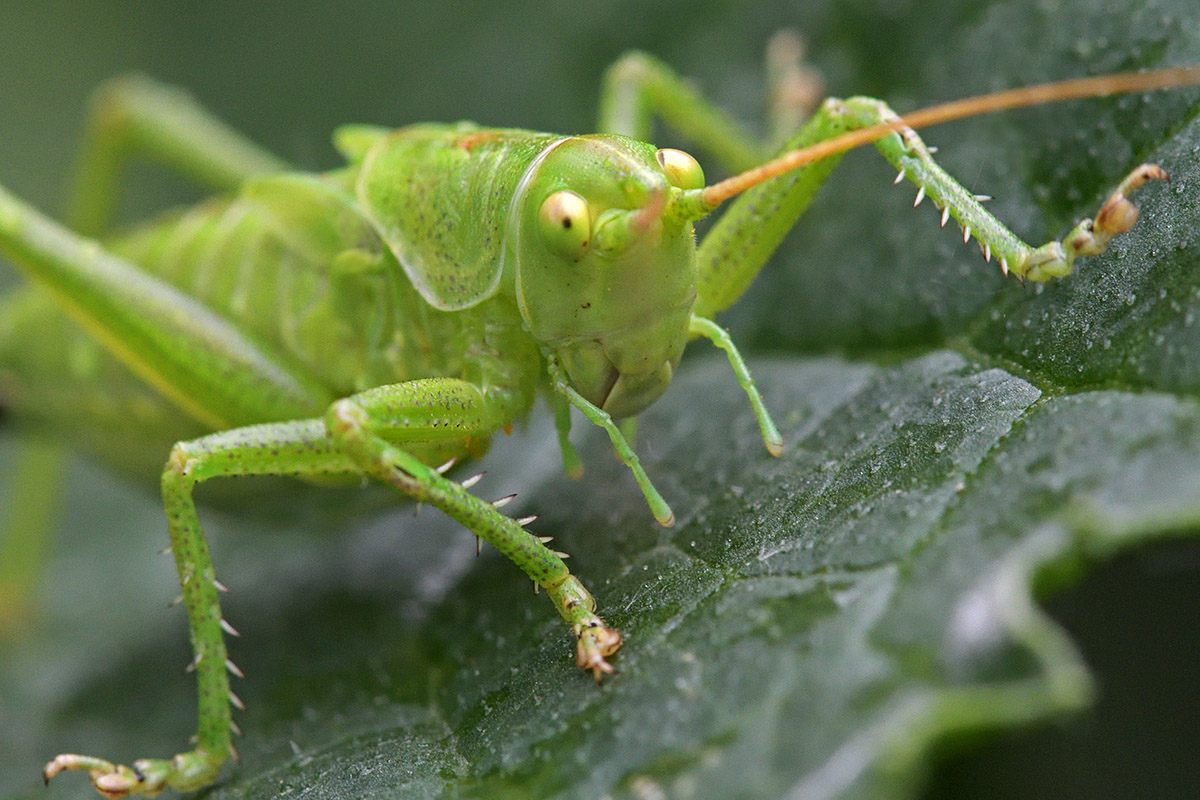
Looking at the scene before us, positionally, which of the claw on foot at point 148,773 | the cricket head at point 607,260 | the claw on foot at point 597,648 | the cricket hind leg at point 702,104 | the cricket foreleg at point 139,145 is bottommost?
the claw on foot at point 597,648

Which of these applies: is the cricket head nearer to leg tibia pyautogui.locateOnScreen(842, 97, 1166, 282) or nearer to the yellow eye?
the yellow eye

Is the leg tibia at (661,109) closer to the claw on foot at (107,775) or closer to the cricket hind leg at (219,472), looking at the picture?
the cricket hind leg at (219,472)

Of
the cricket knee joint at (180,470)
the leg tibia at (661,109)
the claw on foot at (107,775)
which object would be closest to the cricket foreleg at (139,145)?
the leg tibia at (661,109)

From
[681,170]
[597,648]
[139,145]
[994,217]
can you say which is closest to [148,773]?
[597,648]

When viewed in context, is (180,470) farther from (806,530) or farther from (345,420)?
(806,530)

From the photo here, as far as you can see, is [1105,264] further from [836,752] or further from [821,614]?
[836,752]

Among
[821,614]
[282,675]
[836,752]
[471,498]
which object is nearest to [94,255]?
[282,675]
